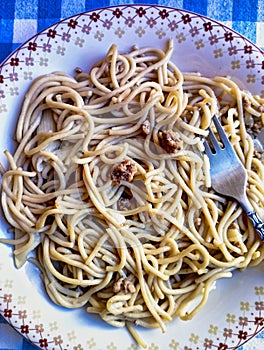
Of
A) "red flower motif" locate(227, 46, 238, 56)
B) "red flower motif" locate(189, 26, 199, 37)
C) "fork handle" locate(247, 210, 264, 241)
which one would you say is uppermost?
"red flower motif" locate(189, 26, 199, 37)

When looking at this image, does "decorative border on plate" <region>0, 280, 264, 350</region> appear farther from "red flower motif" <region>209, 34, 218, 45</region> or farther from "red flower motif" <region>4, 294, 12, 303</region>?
"red flower motif" <region>209, 34, 218, 45</region>

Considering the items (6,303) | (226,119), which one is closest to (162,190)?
(226,119)

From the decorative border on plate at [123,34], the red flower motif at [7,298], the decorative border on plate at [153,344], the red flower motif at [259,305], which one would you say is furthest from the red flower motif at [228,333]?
the decorative border on plate at [123,34]

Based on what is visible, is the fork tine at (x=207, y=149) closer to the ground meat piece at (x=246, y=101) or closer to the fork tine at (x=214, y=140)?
the fork tine at (x=214, y=140)

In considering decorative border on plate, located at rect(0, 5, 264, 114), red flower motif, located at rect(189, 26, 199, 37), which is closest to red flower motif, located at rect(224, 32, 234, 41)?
decorative border on plate, located at rect(0, 5, 264, 114)

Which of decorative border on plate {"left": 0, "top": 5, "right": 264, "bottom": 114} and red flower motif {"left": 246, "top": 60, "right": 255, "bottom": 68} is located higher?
decorative border on plate {"left": 0, "top": 5, "right": 264, "bottom": 114}

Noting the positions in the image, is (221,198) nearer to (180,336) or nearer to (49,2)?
(180,336)

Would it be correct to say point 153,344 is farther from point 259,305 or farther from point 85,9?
point 85,9
